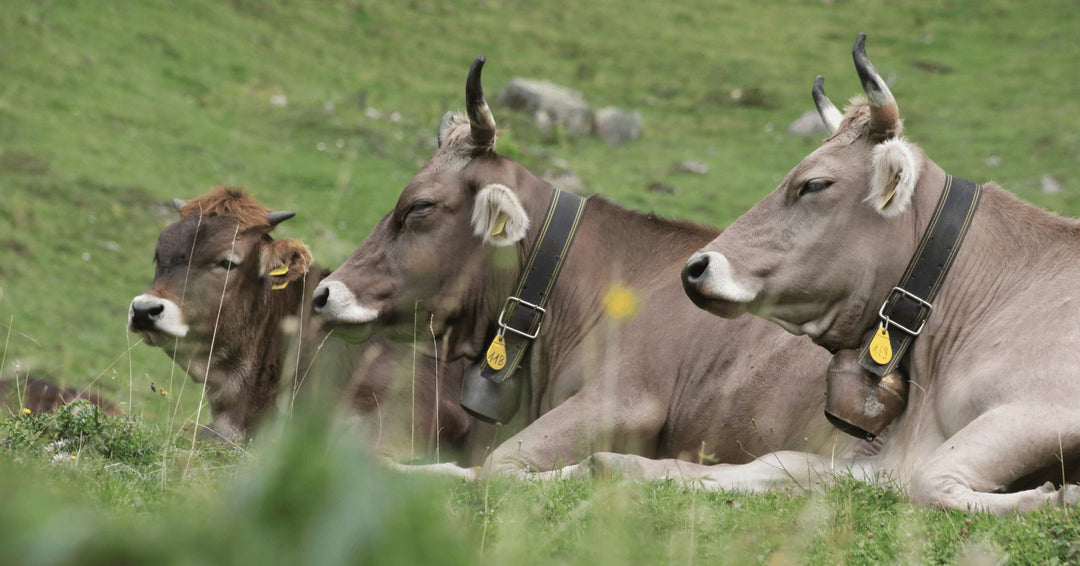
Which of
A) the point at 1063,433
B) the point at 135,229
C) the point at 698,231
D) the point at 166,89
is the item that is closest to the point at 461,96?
the point at 166,89

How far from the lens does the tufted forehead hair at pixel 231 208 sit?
27.4ft

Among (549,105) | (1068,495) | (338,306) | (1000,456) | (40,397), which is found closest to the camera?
(1068,495)

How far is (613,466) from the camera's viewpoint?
542 centimetres

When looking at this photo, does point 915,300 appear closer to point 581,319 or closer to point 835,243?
point 835,243

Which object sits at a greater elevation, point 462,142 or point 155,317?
point 462,142

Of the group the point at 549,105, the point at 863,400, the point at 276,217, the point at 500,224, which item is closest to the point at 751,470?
the point at 863,400

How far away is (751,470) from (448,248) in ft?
8.15

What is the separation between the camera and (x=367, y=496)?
4.11ft

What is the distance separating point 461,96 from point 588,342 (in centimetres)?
2757

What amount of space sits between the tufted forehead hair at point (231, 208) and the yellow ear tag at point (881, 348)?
4.49 metres

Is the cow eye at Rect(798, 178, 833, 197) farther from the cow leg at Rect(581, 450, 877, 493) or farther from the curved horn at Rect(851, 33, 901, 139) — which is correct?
the cow leg at Rect(581, 450, 877, 493)

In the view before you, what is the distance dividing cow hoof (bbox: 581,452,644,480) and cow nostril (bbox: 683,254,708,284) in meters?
0.86

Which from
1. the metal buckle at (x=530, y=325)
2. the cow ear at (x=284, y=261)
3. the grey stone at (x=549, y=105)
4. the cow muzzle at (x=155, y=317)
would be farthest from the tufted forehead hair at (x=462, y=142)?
the grey stone at (x=549, y=105)

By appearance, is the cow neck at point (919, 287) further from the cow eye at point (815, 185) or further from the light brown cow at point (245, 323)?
the light brown cow at point (245, 323)
